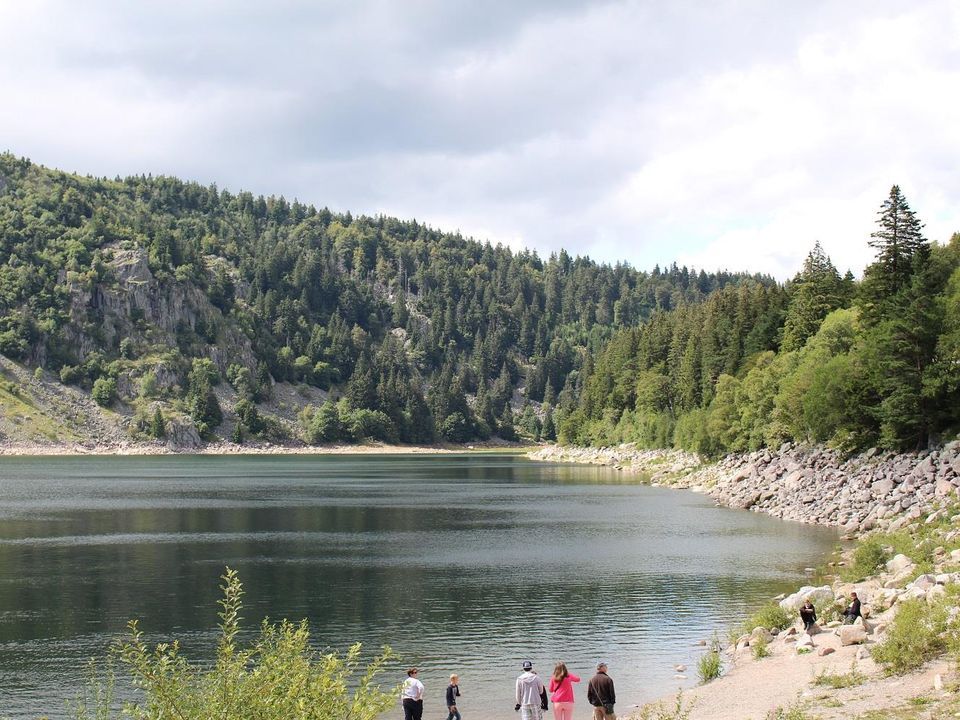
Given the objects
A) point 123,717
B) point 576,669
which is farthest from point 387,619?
point 123,717

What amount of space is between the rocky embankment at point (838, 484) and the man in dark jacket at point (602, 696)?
4134 cm

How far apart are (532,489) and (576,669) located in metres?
91.1

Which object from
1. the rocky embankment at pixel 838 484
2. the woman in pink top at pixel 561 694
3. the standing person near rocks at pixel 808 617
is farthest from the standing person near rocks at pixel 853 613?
the rocky embankment at pixel 838 484

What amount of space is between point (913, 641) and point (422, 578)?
3247 cm

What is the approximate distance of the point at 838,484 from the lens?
81.1 m

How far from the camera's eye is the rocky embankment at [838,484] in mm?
66625

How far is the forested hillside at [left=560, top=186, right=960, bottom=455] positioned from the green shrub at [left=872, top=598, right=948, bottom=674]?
165ft

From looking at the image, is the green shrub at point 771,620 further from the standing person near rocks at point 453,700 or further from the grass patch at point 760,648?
the standing person near rocks at point 453,700

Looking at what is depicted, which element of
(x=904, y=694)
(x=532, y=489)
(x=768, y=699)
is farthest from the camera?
(x=532, y=489)

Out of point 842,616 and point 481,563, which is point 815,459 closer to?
point 481,563

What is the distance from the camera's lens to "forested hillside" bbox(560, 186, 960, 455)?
76812 millimetres

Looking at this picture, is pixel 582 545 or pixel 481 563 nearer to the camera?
pixel 481 563

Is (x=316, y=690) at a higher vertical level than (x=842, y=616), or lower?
higher

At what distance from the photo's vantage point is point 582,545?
2709 inches
